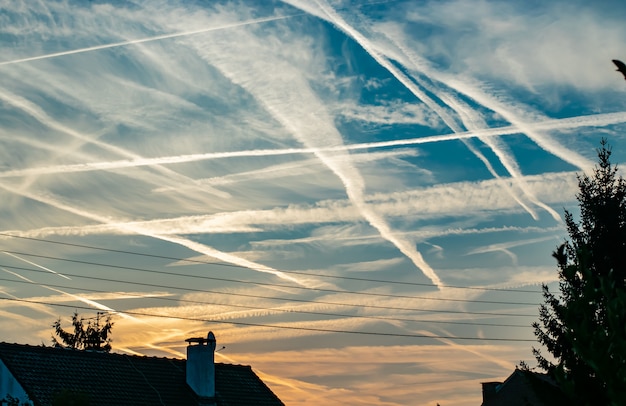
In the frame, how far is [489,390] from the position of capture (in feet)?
207

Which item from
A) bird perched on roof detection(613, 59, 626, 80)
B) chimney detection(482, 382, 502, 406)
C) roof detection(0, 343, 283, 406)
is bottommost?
bird perched on roof detection(613, 59, 626, 80)

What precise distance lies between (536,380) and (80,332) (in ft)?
224

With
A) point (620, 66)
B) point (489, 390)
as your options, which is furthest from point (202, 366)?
point (620, 66)

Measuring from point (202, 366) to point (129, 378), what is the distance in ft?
14.3

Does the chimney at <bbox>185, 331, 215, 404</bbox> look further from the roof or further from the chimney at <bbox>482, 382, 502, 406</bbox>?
the chimney at <bbox>482, 382, 502, 406</bbox>

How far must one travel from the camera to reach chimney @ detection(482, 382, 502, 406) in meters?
62.7

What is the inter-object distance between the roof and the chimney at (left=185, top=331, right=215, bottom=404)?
48 centimetres

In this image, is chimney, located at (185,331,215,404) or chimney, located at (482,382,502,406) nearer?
chimney, located at (185,331,215,404)

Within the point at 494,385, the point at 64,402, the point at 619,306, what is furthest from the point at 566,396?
the point at 494,385

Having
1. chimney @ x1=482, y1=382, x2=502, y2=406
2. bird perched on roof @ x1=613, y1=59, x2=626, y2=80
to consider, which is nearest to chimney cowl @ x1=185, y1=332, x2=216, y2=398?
chimney @ x1=482, y1=382, x2=502, y2=406

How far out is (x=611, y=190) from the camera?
2948 cm

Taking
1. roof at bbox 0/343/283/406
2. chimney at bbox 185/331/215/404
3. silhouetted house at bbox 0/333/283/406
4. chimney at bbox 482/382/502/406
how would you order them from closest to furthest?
silhouetted house at bbox 0/333/283/406 → roof at bbox 0/343/283/406 → chimney at bbox 185/331/215/404 → chimney at bbox 482/382/502/406

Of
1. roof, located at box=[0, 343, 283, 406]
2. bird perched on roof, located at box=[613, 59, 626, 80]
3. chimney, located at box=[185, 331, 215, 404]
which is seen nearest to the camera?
bird perched on roof, located at box=[613, 59, 626, 80]

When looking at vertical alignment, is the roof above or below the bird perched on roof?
above
